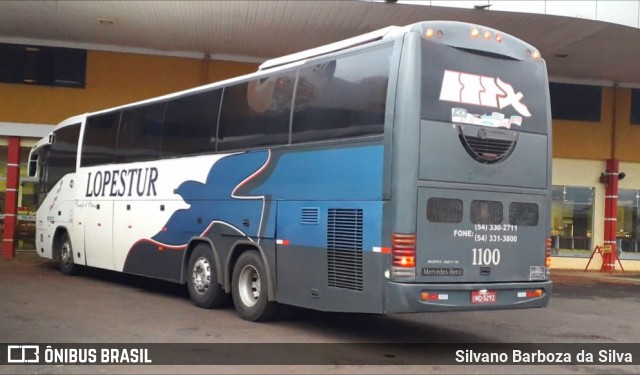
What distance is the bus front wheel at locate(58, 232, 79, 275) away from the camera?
52.6 feet

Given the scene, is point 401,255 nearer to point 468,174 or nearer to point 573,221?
point 468,174

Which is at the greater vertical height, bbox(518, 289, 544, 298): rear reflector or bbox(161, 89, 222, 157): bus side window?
bbox(161, 89, 222, 157): bus side window

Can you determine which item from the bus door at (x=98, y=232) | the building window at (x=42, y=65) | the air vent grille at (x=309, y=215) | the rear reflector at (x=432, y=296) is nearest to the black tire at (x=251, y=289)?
the air vent grille at (x=309, y=215)

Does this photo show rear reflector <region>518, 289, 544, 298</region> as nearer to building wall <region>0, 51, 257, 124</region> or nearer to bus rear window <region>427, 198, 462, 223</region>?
bus rear window <region>427, 198, 462, 223</region>

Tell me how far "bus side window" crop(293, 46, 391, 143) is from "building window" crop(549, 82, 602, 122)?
16.3m

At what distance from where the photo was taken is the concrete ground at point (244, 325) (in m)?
8.05

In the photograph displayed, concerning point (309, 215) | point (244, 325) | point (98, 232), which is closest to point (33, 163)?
point (98, 232)

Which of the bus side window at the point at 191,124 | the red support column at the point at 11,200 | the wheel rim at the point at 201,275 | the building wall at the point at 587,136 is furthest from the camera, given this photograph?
the building wall at the point at 587,136

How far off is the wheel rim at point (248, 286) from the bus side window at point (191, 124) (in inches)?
86.2

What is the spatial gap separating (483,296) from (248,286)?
3.65 m

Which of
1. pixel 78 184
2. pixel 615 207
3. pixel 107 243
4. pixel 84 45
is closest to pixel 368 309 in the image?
pixel 107 243

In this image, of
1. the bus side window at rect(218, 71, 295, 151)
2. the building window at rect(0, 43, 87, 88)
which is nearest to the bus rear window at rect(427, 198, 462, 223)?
the bus side window at rect(218, 71, 295, 151)

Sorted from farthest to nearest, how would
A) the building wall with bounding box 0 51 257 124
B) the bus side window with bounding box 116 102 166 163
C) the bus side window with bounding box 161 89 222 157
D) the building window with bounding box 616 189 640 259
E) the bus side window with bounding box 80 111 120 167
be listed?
the building window with bounding box 616 189 640 259
the building wall with bounding box 0 51 257 124
the bus side window with bounding box 80 111 120 167
the bus side window with bounding box 116 102 166 163
the bus side window with bounding box 161 89 222 157

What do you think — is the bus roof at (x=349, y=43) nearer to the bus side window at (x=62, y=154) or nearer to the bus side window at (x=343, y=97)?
the bus side window at (x=343, y=97)
